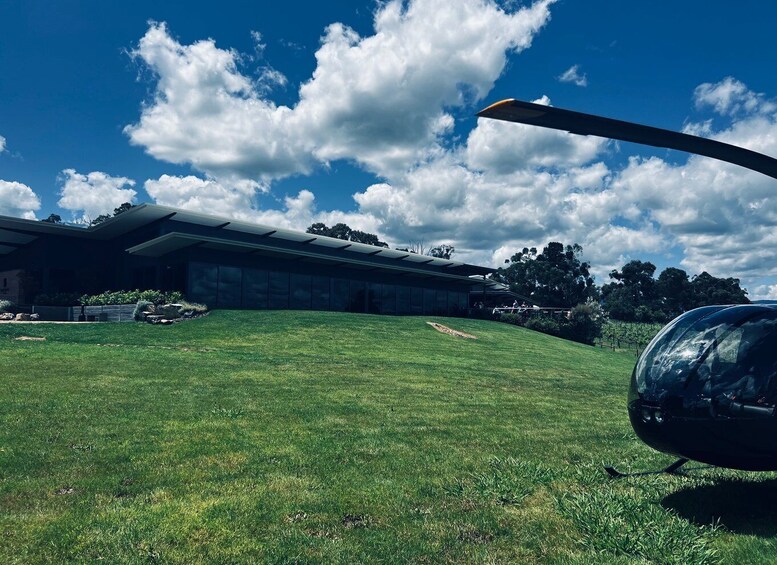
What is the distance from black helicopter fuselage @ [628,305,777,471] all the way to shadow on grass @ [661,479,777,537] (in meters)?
0.55

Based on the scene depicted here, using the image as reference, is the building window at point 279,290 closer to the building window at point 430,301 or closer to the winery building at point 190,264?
the winery building at point 190,264

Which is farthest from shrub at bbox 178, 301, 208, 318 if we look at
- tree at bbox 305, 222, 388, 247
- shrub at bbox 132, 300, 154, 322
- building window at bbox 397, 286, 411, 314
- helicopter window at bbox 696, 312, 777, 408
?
tree at bbox 305, 222, 388, 247

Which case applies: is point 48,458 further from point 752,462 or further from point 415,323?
point 415,323

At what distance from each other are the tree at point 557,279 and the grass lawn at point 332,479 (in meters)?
83.6

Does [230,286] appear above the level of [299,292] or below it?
above

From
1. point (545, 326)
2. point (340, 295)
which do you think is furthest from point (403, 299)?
point (545, 326)

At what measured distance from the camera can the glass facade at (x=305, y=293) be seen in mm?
34500

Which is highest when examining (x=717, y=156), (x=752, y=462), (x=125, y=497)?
(x=717, y=156)

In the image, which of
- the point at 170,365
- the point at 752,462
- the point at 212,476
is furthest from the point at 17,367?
the point at 752,462

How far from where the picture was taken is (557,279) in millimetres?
94375

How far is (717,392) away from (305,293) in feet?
120

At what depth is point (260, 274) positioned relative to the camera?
123 ft

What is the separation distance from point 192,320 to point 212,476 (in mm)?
23456

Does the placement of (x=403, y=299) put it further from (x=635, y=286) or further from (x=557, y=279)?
(x=635, y=286)
